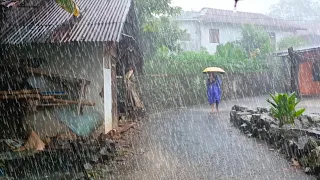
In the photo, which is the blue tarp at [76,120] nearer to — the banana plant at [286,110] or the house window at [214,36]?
the banana plant at [286,110]

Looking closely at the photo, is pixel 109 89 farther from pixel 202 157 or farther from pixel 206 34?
pixel 206 34

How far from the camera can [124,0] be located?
437 inches

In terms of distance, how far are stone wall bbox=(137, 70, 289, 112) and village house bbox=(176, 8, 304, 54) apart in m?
7.36

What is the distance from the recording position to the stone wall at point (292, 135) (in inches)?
226

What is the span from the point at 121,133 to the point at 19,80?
358 centimetres

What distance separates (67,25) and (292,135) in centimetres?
656

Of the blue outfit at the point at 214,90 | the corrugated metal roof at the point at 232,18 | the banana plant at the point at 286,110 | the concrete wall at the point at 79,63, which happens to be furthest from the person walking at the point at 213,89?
the corrugated metal roof at the point at 232,18

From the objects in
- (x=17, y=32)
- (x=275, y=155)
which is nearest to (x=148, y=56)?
(x=17, y=32)

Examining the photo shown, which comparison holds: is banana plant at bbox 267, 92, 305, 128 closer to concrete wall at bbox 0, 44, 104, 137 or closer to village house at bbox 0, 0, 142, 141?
village house at bbox 0, 0, 142, 141

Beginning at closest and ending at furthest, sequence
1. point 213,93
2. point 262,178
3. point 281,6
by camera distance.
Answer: point 262,178
point 213,93
point 281,6

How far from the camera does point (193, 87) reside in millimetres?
19281

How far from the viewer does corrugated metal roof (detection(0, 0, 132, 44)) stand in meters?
7.57

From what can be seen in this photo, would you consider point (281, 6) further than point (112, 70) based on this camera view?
Yes

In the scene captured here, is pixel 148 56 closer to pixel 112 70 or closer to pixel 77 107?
pixel 112 70
